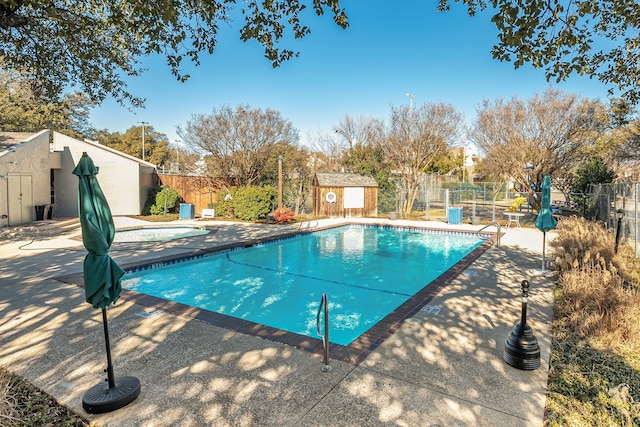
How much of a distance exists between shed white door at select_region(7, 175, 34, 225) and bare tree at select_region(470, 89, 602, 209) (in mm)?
20276

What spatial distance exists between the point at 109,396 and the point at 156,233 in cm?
1305

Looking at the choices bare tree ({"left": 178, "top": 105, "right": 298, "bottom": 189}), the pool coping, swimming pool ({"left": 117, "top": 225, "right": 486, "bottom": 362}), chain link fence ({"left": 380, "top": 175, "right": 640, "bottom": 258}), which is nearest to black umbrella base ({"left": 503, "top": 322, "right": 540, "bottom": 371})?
the pool coping

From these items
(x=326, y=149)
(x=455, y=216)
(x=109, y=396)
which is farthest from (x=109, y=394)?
(x=326, y=149)

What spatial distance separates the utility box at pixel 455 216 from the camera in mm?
17812

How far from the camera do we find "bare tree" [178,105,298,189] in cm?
2039

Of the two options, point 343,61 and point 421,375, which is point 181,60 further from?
point 343,61

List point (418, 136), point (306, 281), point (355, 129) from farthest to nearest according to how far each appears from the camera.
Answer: point (355, 129) < point (418, 136) < point (306, 281)

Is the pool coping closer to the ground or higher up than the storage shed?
closer to the ground

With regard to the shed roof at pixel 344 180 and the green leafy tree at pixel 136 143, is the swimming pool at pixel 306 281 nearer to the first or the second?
the shed roof at pixel 344 180

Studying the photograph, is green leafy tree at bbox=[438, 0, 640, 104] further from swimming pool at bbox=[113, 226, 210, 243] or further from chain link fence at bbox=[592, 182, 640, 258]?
swimming pool at bbox=[113, 226, 210, 243]

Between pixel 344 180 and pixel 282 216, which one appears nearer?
pixel 282 216

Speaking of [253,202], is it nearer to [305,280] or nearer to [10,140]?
[305,280]

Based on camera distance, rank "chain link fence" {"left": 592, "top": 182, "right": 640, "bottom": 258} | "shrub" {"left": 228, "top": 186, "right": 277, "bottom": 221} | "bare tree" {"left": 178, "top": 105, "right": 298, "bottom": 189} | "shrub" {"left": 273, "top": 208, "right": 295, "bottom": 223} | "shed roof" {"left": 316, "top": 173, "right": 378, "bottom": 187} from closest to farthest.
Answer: "chain link fence" {"left": 592, "top": 182, "right": 640, "bottom": 258} < "shrub" {"left": 273, "top": 208, "right": 295, "bottom": 223} < "shrub" {"left": 228, "top": 186, "right": 277, "bottom": 221} < "bare tree" {"left": 178, "top": 105, "right": 298, "bottom": 189} < "shed roof" {"left": 316, "top": 173, "right": 378, "bottom": 187}

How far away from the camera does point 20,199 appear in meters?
13.9
